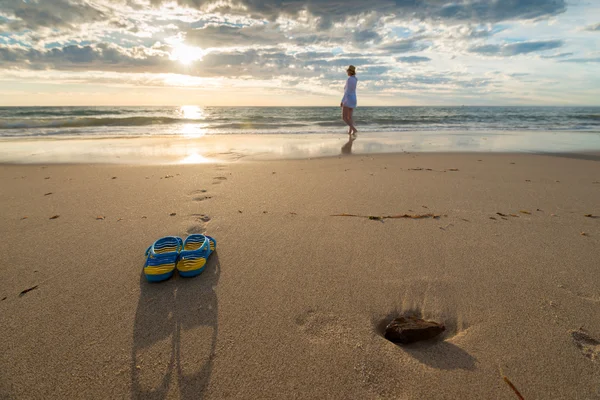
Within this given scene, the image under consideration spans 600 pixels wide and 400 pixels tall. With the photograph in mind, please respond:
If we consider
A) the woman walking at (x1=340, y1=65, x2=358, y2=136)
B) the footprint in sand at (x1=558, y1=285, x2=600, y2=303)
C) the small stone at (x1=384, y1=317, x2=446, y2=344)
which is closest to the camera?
the small stone at (x1=384, y1=317, x2=446, y2=344)

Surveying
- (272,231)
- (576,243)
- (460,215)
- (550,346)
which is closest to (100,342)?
(272,231)

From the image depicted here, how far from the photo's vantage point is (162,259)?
6.71ft

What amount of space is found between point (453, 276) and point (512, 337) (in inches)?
21.0

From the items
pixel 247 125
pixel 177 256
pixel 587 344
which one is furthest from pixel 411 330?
pixel 247 125

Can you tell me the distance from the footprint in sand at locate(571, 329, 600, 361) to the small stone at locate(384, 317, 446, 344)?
59 centimetres

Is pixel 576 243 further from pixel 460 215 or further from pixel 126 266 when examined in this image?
pixel 126 266

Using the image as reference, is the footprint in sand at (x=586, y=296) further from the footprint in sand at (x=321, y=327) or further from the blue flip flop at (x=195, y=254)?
the blue flip flop at (x=195, y=254)

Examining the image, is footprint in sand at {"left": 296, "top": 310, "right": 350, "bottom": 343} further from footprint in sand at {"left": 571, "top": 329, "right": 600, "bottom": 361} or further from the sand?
footprint in sand at {"left": 571, "top": 329, "right": 600, "bottom": 361}

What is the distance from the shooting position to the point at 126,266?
210 cm

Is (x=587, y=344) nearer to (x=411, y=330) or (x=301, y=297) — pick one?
(x=411, y=330)

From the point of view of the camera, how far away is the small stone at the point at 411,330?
1465mm

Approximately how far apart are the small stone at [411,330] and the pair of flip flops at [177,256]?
1.22 meters

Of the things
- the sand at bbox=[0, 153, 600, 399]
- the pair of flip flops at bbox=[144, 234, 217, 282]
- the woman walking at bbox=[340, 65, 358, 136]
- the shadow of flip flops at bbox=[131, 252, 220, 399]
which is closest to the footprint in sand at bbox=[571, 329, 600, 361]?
the sand at bbox=[0, 153, 600, 399]

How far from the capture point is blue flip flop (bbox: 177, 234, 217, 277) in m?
1.97
